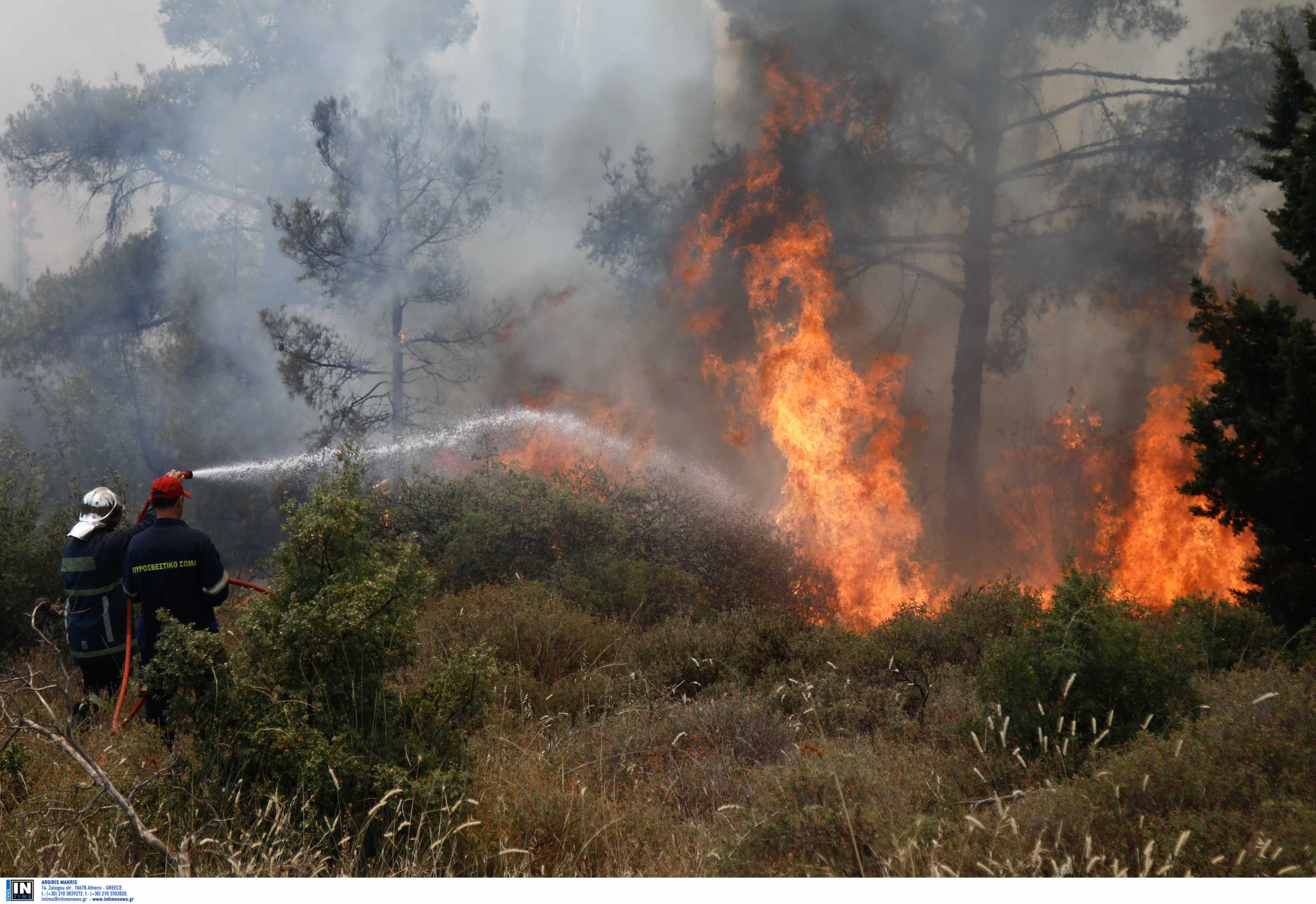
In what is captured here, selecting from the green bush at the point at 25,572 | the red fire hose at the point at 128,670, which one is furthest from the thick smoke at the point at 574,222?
the red fire hose at the point at 128,670

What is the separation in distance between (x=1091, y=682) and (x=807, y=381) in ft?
31.4

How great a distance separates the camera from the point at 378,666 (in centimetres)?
425

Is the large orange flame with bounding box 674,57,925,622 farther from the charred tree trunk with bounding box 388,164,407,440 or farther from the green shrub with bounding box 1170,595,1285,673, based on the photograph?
the charred tree trunk with bounding box 388,164,407,440

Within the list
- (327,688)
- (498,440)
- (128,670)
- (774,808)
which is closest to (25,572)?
(128,670)

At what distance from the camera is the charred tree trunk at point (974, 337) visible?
590 inches

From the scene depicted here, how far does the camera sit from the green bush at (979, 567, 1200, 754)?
4828 mm

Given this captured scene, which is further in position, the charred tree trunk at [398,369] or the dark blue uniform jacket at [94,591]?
the charred tree trunk at [398,369]

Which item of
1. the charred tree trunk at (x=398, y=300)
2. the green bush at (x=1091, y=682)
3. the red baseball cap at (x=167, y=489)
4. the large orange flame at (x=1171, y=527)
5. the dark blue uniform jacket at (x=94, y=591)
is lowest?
the large orange flame at (x=1171, y=527)

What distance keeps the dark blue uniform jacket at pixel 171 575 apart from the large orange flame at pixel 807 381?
8.35 meters

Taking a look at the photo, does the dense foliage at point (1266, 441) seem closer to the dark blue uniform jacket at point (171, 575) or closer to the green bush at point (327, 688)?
the green bush at point (327, 688)

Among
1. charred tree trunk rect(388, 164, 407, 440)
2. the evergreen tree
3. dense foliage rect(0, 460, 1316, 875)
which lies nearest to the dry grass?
dense foliage rect(0, 460, 1316, 875)

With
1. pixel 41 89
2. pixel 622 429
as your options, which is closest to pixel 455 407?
pixel 622 429

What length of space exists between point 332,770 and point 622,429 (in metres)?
13.1

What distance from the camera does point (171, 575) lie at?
5738mm
